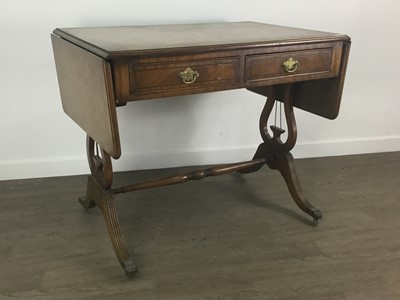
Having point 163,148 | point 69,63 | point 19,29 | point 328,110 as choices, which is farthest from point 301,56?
point 19,29

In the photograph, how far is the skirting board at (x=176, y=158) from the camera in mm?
2324

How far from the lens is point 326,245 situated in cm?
182

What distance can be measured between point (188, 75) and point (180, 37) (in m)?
0.24

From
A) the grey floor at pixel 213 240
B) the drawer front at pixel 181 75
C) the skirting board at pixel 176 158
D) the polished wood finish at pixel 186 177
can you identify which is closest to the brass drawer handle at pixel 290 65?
the drawer front at pixel 181 75

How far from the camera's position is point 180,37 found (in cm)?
159

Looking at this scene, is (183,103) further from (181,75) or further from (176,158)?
(181,75)

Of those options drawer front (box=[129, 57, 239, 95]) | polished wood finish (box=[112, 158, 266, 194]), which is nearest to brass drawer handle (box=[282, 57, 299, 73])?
drawer front (box=[129, 57, 239, 95])

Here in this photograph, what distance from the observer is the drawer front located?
1.35 m

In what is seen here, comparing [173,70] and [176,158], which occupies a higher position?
[173,70]

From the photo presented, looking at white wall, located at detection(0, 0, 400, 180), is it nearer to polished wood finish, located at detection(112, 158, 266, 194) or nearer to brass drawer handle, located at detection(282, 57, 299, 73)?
polished wood finish, located at detection(112, 158, 266, 194)

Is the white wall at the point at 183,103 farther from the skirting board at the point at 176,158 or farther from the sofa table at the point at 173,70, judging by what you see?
the sofa table at the point at 173,70

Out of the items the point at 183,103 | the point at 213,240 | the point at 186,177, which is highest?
the point at 183,103

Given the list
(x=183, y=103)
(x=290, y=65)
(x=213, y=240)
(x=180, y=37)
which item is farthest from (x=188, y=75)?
(x=183, y=103)

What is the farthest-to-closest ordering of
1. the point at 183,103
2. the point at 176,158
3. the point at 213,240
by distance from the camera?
the point at 176,158 → the point at 183,103 → the point at 213,240
